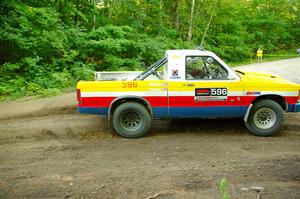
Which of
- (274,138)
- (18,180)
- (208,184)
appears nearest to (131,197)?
(208,184)

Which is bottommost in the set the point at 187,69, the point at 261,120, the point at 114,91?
the point at 261,120

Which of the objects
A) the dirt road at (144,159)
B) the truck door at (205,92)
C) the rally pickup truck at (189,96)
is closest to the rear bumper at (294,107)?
the rally pickup truck at (189,96)

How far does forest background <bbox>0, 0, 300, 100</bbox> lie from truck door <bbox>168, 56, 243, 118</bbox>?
6024 mm

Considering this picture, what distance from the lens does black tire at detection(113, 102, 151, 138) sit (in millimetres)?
7340

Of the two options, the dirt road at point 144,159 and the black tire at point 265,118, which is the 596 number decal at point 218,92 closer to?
the black tire at point 265,118

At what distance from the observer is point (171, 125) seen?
27.8 ft

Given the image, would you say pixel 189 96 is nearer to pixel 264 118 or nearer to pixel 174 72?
pixel 174 72

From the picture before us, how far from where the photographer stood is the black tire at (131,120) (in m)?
7.34

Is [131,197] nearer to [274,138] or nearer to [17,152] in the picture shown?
[17,152]

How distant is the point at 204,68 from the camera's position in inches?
293

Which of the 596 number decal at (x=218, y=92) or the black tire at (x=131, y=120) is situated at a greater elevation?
the 596 number decal at (x=218, y=92)

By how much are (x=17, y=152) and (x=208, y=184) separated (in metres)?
3.74

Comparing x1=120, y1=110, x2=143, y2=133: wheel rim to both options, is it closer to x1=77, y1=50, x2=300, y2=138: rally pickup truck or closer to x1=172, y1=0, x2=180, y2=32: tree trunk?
x1=77, y1=50, x2=300, y2=138: rally pickup truck

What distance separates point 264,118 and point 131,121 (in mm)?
3024
